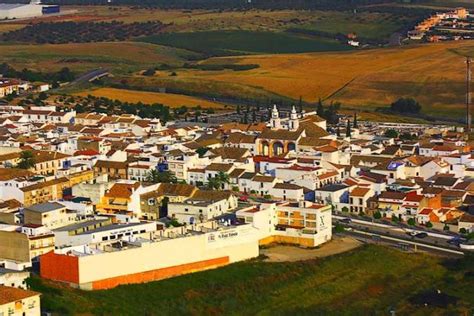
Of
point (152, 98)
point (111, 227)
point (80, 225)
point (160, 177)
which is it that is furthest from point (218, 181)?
point (152, 98)

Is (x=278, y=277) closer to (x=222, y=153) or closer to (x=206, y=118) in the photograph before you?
(x=222, y=153)

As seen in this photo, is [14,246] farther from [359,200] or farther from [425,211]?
[425,211]

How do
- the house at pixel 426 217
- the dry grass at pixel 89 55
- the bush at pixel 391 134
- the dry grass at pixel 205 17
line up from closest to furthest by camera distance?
the house at pixel 426 217, the bush at pixel 391 134, the dry grass at pixel 89 55, the dry grass at pixel 205 17

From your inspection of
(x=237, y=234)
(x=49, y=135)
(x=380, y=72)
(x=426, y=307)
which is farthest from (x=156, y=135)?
(x=380, y=72)

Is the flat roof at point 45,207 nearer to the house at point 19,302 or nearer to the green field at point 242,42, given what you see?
the house at point 19,302

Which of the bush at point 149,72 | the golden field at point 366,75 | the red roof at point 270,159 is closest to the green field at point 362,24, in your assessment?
the golden field at point 366,75

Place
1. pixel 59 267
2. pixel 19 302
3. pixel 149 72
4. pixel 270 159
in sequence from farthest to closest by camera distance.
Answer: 1. pixel 149 72
2. pixel 270 159
3. pixel 59 267
4. pixel 19 302
